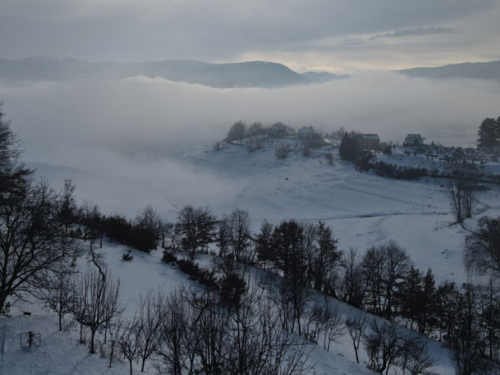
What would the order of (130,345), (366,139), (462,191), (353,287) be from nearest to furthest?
(130,345)
(353,287)
(462,191)
(366,139)

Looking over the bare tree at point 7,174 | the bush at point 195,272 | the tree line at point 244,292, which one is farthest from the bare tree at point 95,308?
the bush at point 195,272

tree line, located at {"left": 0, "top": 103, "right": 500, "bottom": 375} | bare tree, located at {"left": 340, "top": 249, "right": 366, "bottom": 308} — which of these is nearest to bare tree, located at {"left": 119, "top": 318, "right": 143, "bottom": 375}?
tree line, located at {"left": 0, "top": 103, "right": 500, "bottom": 375}

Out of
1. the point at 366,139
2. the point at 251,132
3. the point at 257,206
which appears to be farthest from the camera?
the point at 251,132

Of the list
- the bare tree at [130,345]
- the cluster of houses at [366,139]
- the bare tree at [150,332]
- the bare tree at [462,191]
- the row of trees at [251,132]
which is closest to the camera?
the bare tree at [150,332]

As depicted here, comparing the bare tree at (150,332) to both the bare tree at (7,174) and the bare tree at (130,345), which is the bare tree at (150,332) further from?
the bare tree at (7,174)

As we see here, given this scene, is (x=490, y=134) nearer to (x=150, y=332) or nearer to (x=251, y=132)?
(x=251, y=132)

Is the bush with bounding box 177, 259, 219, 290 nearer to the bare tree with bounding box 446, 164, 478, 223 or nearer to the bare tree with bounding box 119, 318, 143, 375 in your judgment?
the bare tree with bounding box 119, 318, 143, 375

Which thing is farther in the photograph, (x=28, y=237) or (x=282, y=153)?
(x=282, y=153)

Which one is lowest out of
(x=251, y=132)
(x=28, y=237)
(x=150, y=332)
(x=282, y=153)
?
(x=150, y=332)

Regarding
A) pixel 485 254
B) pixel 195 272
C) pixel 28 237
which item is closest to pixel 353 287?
pixel 485 254
